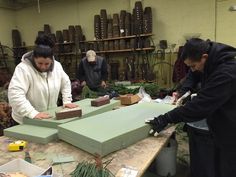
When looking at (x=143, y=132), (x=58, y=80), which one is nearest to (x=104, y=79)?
(x=58, y=80)

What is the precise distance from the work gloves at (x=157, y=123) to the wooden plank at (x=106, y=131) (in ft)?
0.11

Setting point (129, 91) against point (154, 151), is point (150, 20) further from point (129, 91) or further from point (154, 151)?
point (154, 151)

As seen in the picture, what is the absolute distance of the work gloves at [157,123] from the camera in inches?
62.3

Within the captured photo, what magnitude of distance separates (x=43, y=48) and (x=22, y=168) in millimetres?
1025

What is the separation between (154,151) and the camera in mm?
1385

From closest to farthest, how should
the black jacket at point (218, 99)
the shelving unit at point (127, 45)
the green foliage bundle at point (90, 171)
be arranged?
the green foliage bundle at point (90, 171) → the black jacket at point (218, 99) → the shelving unit at point (127, 45)

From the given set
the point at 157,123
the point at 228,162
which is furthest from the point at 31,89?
the point at 228,162

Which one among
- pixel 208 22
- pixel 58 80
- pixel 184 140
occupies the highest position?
pixel 208 22

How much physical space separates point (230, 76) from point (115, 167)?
2.77ft

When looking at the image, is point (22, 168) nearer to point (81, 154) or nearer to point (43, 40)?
point (81, 154)

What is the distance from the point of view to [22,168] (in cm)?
114

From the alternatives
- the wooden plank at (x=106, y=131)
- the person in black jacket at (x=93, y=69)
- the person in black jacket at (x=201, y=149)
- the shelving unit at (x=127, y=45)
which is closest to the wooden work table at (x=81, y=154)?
the wooden plank at (x=106, y=131)

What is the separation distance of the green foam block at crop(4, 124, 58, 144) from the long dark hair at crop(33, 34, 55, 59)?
56cm

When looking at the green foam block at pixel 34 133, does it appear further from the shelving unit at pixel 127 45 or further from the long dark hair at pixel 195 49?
the shelving unit at pixel 127 45
